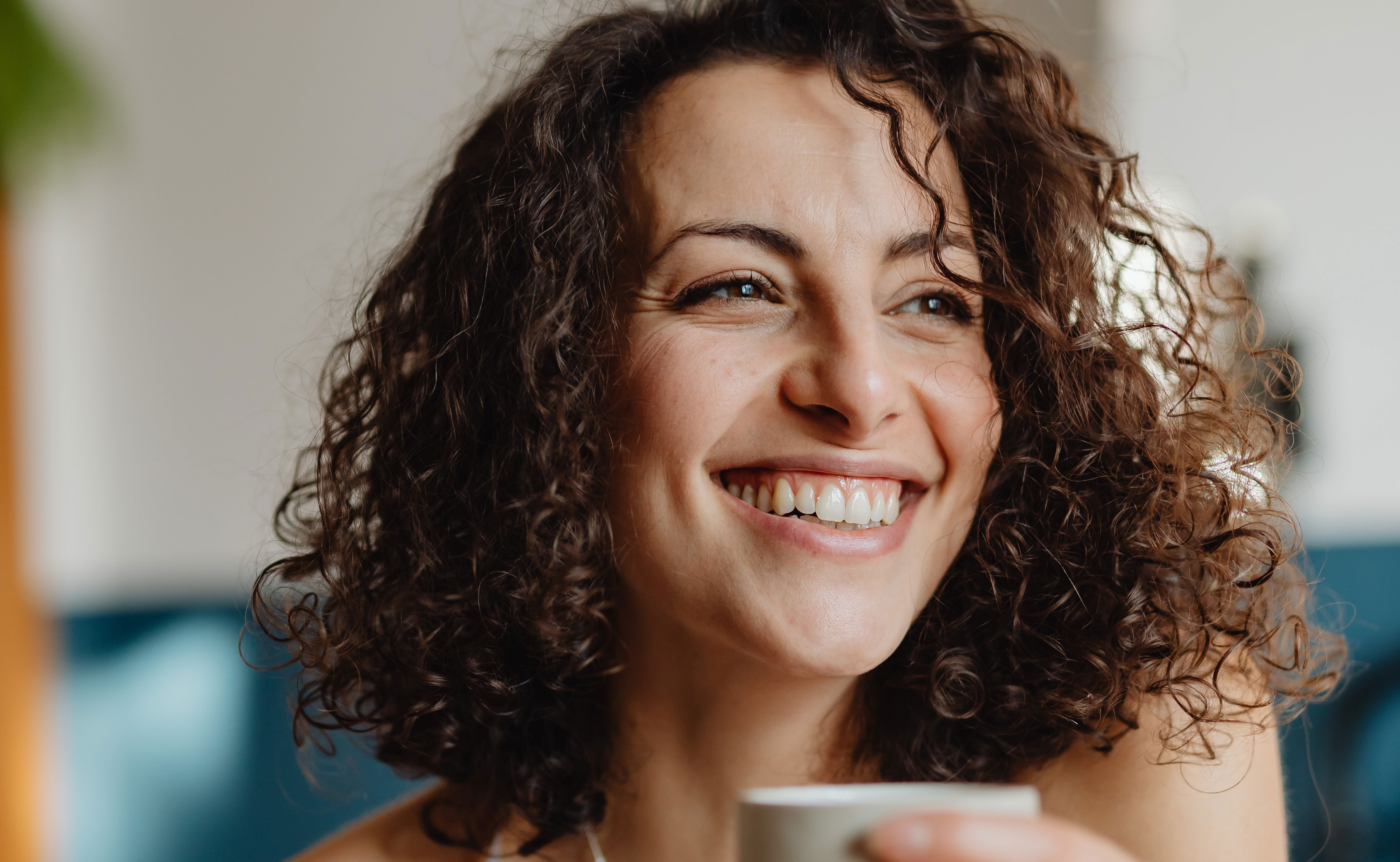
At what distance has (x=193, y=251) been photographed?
3016mm

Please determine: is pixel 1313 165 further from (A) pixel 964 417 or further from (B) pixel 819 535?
(B) pixel 819 535

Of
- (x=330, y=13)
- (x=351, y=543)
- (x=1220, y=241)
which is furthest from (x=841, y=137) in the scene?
(x=330, y=13)

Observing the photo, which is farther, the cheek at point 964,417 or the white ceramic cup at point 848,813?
the cheek at point 964,417

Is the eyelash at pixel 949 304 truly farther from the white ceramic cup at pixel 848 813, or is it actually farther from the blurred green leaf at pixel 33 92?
the blurred green leaf at pixel 33 92

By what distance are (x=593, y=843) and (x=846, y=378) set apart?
0.59m

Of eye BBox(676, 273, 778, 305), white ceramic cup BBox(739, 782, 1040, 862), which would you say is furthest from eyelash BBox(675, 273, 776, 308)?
white ceramic cup BBox(739, 782, 1040, 862)

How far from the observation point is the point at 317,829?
2.22 metres

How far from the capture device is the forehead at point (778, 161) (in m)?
0.95

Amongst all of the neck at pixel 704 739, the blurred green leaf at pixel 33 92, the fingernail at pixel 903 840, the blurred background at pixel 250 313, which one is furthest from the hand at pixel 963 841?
the blurred green leaf at pixel 33 92

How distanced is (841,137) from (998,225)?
0.63ft

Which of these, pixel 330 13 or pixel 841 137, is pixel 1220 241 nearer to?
A: pixel 841 137

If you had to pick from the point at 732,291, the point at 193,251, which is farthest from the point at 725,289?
the point at 193,251

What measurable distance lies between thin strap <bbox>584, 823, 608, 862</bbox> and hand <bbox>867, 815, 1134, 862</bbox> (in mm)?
744

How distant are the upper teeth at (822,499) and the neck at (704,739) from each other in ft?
0.53
